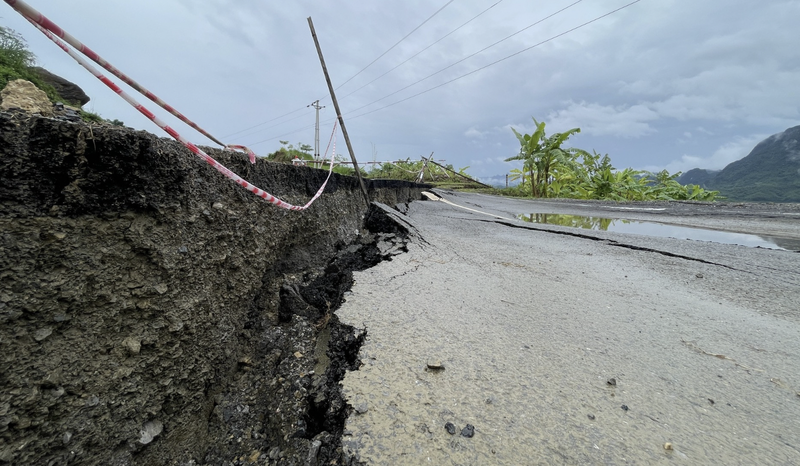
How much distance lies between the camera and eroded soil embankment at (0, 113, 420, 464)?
3.26 feet

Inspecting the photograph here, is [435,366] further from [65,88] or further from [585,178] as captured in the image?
[585,178]

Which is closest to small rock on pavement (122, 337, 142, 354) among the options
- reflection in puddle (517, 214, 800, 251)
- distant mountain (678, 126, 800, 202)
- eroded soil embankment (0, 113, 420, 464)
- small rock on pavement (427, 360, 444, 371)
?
eroded soil embankment (0, 113, 420, 464)

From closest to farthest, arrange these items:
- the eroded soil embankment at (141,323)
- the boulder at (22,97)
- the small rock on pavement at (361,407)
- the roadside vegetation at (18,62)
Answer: the eroded soil embankment at (141,323), the small rock on pavement at (361,407), the boulder at (22,97), the roadside vegetation at (18,62)

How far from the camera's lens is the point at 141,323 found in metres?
1.29

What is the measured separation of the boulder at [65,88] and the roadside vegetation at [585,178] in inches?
615

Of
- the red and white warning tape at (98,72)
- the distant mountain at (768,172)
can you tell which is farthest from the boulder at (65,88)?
the distant mountain at (768,172)

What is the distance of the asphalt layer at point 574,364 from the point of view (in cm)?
106

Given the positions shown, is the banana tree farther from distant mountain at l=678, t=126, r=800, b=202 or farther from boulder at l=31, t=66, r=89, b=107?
distant mountain at l=678, t=126, r=800, b=202

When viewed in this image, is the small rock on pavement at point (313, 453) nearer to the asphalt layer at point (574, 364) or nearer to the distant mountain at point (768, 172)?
the asphalt layer at point (574, 364)

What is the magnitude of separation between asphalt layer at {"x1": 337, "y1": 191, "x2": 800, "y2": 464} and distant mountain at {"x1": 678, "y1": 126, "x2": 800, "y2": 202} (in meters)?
78.7

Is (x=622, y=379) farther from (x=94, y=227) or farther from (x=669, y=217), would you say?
(x=669, y=217)

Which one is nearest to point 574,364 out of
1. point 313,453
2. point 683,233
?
point 313,453

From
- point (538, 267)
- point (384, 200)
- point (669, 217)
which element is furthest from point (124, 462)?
point (669, 217)

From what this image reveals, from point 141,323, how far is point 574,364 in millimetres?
1899
